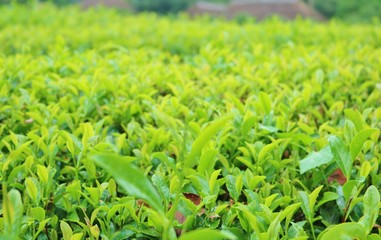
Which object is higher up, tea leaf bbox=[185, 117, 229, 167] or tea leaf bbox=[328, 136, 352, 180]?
tea leaf bbox=[185, 117, 229, 167]

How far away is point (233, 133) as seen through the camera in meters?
1.61

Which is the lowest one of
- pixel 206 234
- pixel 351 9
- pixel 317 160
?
pixel 351 9

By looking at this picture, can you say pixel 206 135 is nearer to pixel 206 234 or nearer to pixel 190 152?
pixel 190 152

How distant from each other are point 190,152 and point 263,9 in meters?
18.5

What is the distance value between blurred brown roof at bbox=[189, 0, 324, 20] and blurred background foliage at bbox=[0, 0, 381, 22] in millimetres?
360

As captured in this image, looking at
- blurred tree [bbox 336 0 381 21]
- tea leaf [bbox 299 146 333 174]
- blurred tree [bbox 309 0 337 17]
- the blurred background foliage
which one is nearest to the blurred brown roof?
blurred tree [bbox 309 0 337 17]

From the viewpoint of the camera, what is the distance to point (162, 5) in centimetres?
1977

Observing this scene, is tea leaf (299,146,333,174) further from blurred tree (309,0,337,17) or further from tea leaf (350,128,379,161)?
blurred tree (309,0,337,17)

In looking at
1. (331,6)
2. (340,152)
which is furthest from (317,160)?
(331,6)

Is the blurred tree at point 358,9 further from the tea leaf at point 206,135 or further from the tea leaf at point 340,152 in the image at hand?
the tea leaf at point 206,135

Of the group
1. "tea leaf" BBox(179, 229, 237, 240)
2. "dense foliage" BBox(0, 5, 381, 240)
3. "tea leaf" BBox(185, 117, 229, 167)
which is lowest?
"dense foliage" BBox(0, 5, 381, 240)

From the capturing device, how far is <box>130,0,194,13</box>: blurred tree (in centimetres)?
1928

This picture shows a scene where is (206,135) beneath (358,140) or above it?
above

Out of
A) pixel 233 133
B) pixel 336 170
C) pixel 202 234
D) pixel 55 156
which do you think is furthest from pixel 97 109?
pixel 202 234
